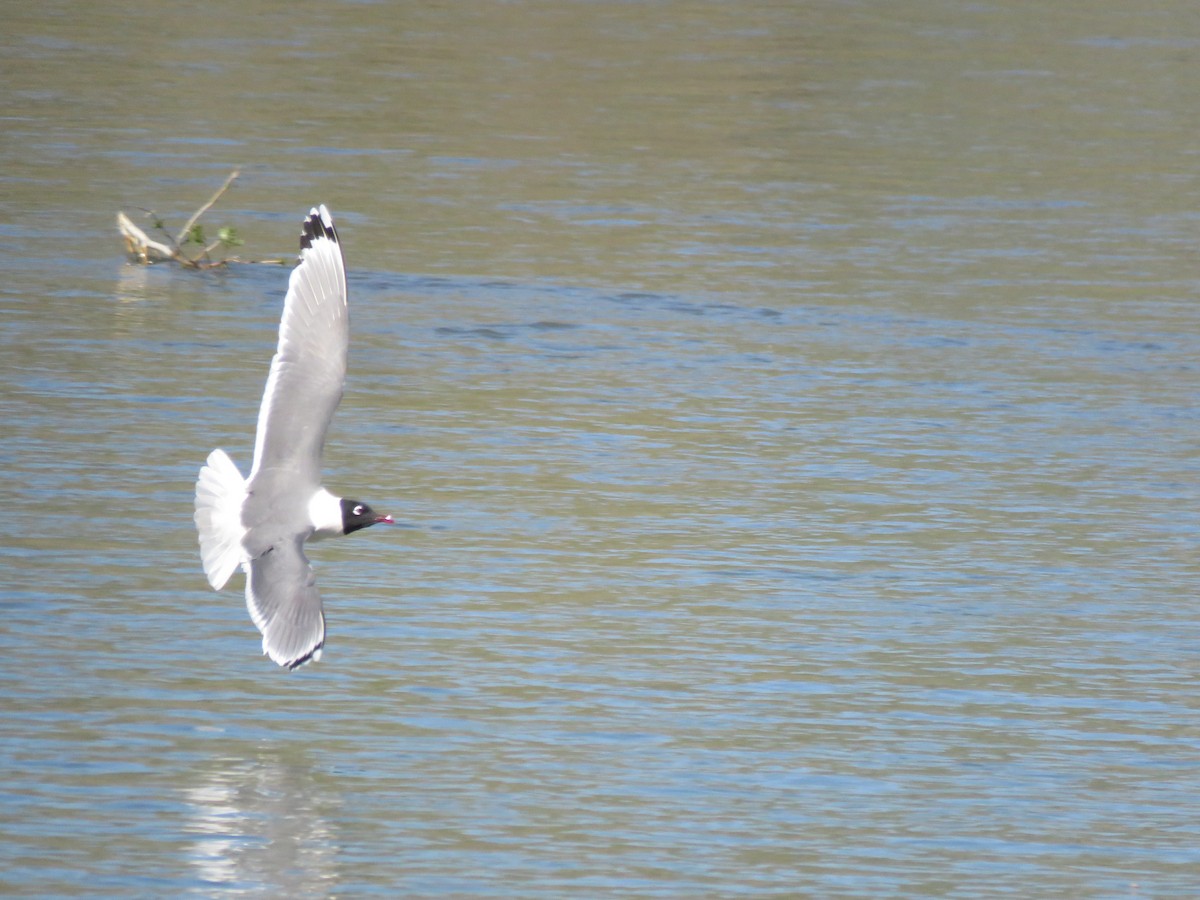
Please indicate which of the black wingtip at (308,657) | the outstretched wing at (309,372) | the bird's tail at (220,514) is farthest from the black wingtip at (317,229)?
the black wingtip at (308,657)

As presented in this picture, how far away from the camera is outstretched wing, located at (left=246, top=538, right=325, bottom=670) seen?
6508mm

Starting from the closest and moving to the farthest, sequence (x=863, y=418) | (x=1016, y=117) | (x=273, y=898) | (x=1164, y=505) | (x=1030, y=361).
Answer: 1. (x=273, y=898)
2. (x=1164, y=505)
3. (x=863, y=418)
4. (x=1030, y=361)
5. (x=1016, y=117)

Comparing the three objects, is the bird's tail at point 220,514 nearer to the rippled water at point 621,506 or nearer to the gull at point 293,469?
the gull at point 293,469

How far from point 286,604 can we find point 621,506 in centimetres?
299

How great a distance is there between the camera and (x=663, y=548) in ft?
29.7

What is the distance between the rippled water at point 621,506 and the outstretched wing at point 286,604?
37 cm

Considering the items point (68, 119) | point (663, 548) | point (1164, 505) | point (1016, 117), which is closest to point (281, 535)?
point (663, 548)

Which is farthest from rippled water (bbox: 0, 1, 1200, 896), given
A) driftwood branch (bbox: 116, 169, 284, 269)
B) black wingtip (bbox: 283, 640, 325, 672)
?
black wingtip (bbox: 283, 640, 325, 672)

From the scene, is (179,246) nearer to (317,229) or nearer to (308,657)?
(317,229)

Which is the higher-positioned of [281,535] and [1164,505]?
[281,535]

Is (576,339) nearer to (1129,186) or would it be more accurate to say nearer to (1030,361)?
(1030,361)

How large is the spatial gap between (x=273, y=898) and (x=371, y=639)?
2025 millimetres

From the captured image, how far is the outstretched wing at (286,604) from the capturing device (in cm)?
651

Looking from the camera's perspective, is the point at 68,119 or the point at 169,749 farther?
the point at 68,119
